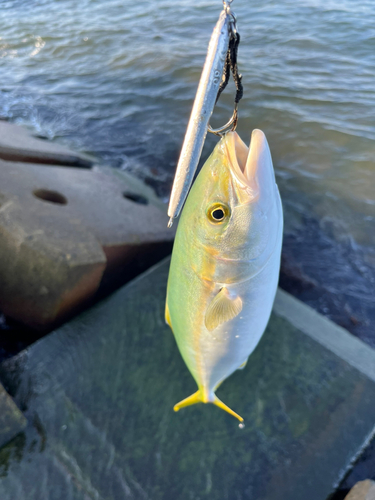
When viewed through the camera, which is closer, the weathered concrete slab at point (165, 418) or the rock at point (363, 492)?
the rock at point (363, 492)

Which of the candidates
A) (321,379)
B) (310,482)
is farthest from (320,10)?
(310,482)

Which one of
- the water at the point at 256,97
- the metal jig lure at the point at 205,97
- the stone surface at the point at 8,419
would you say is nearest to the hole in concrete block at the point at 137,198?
the water at the point at 256,97

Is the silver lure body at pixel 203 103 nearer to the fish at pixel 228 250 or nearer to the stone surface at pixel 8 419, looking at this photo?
the fish at pixel 228 250

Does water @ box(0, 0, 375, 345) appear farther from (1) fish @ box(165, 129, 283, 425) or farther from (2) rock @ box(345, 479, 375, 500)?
(1) fish @ box(165, 129, 283, 425)

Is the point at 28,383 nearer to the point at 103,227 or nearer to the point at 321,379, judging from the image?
the point at 103,227

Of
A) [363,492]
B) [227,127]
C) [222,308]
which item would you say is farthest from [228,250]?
[363,492]

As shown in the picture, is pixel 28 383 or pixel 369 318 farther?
pixel 369 318
